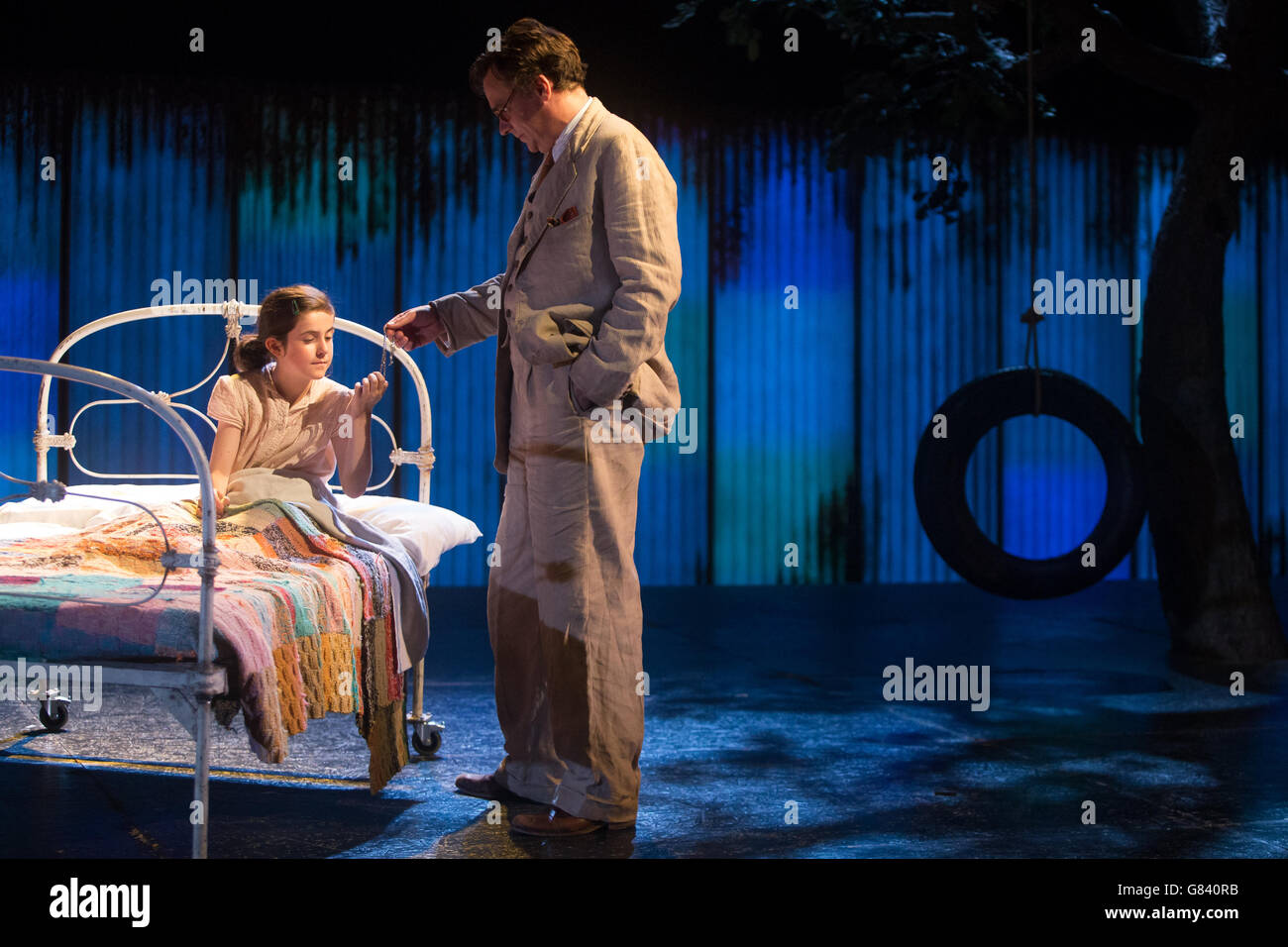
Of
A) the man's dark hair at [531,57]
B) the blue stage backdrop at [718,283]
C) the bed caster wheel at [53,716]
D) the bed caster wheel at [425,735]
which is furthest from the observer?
the blue stage backdrop at [718,283]

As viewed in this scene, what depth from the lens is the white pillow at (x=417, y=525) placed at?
3.13m

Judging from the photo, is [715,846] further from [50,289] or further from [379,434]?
[50,289]

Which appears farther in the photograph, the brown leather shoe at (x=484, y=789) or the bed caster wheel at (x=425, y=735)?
the bed caster wheel at (x=425, y=735)

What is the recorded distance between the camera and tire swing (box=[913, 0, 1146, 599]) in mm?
3984

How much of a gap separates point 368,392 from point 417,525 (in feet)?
1.39

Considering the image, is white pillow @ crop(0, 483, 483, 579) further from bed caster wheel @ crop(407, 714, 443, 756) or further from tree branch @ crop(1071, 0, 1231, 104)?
tree branch @ crop(1071, 0, 1231, 104)

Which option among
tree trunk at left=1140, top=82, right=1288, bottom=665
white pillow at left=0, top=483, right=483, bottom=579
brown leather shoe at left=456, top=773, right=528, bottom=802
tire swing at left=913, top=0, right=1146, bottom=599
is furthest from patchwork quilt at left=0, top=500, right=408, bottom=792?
tree trunk at left=1140, top=82, right=1288, bottom=665

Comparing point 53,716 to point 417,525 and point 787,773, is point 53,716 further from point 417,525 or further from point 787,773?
point 787,773

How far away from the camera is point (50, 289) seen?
6859 mm

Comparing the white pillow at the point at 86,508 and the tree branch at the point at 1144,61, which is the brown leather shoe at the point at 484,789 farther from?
the tree branch at the point at 1144,61

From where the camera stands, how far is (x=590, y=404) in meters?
2.46

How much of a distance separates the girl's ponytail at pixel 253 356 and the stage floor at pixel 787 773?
3.09 feet

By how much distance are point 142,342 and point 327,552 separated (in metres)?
4.72

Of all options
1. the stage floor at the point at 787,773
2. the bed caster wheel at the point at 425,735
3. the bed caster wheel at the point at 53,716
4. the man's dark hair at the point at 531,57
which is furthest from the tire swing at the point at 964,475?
the bed caster wheel at the point at 53,716
